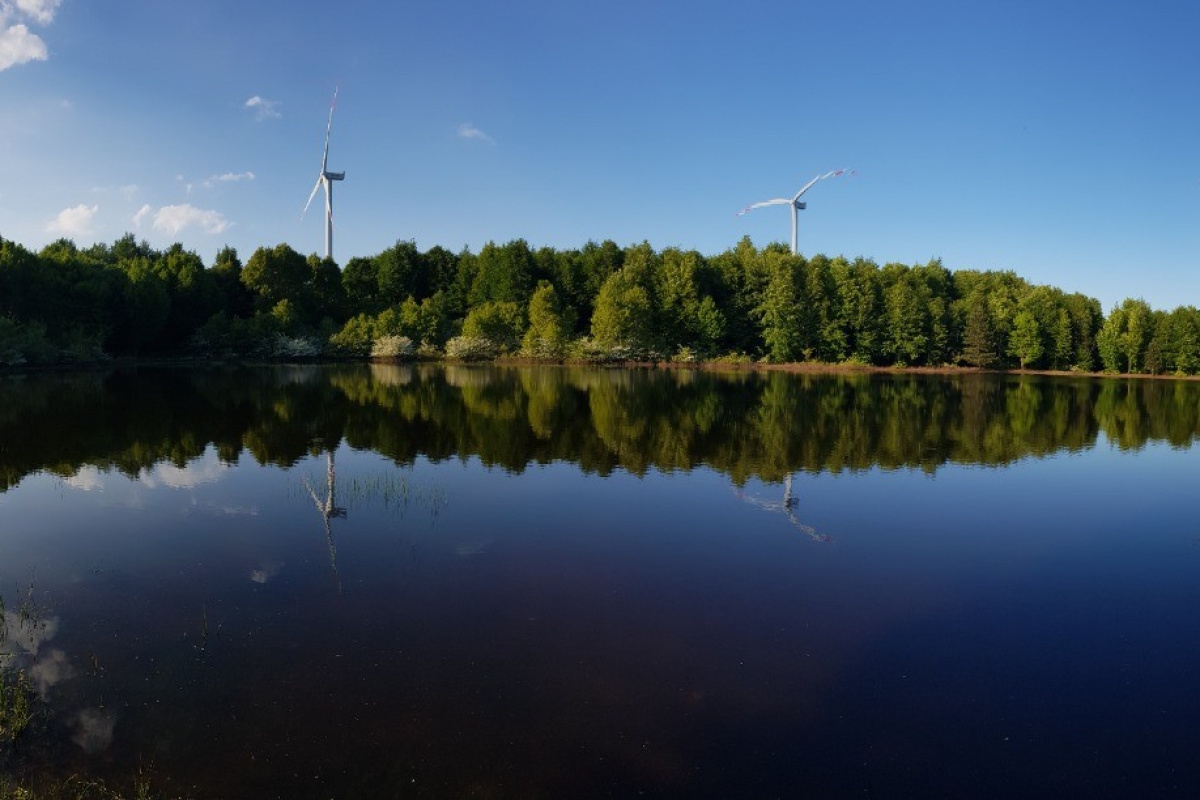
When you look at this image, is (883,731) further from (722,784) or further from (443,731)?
(443,731)

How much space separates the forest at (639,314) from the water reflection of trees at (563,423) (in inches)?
1653

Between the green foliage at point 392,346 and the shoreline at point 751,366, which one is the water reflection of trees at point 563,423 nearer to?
the shoreline at point 751,366

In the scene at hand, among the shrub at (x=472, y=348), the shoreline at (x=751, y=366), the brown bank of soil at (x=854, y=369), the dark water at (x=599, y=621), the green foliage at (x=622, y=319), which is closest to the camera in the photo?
the dark water at (x=599, y=621)

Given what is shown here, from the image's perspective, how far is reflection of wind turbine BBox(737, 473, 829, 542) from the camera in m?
17.8

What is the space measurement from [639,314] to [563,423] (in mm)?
70072

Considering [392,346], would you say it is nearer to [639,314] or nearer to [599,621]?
[639,314]

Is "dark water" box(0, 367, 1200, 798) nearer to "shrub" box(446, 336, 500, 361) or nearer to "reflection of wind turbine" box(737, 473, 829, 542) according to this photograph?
"reflection of wind turbine" box(737, 473, 829, 542)

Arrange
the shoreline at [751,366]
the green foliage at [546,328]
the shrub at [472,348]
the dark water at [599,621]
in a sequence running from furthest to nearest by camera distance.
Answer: the shrub at [472,348] → the green foliage at [546,328] → the shoreline at [751,366] → the dark water at [599,621]

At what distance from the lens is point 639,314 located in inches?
4181

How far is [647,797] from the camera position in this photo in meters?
7.73

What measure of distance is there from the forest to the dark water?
3162 inches

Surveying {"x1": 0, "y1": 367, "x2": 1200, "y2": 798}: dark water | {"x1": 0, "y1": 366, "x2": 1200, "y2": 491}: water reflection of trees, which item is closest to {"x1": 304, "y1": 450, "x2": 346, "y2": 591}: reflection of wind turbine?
{"x1": 0, "y1": 367, "x2": 1200, "y2": 798}: dark water

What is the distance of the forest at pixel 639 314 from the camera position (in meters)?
106

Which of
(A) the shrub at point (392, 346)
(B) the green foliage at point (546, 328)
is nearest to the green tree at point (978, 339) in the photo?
(B) the green foliage at point (546, 328)
